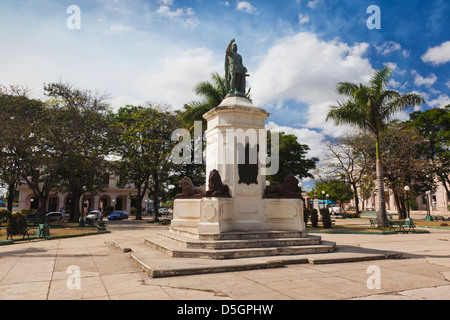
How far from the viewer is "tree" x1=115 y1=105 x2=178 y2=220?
3139 centimetres

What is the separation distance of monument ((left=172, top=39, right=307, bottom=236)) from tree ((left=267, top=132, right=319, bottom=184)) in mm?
15981

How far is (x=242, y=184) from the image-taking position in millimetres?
10398

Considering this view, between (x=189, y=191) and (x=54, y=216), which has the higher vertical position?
(x=189, y=191)

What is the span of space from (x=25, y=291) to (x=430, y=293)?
7.07m

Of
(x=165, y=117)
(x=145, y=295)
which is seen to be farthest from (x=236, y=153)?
(x=165, y=117)

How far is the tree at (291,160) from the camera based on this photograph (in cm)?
2730

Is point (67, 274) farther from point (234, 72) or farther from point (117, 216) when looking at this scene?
point (117, 216)

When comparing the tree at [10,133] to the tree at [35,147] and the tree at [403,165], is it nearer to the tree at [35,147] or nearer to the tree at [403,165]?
the tree at [35,147]

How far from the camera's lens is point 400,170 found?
30203 millimetres

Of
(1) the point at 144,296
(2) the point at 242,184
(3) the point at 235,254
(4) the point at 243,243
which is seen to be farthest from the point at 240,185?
(1) the point at 144,296

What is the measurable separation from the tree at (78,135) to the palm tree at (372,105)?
2062 cm

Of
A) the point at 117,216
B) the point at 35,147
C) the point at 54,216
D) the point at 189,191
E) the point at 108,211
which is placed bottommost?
the point at 117,216
